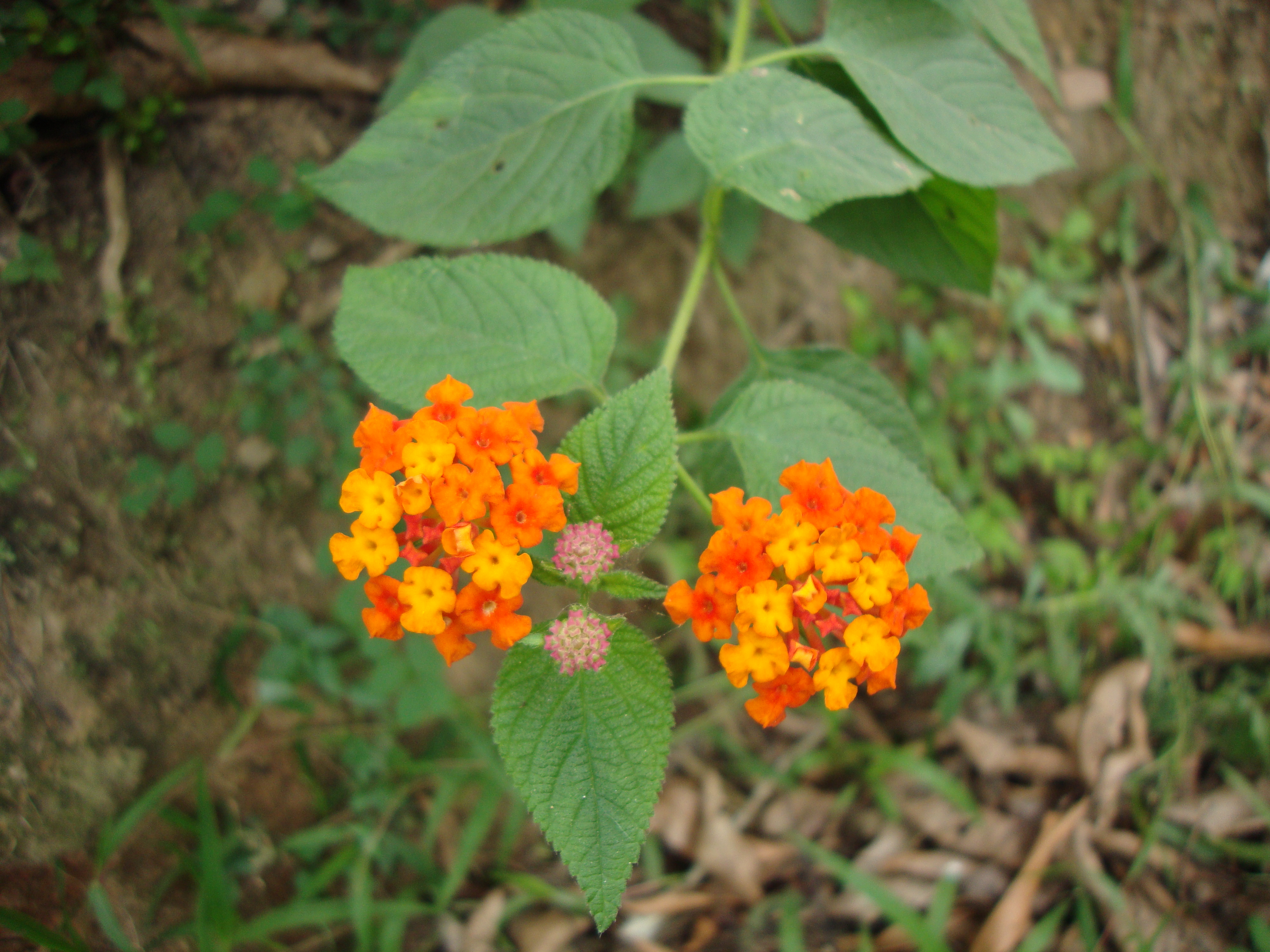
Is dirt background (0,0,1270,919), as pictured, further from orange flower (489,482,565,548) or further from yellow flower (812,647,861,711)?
yellow flower (812,647,861,711)

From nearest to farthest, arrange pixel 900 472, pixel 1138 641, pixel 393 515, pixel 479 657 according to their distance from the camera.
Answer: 1. pixel 393 515
2. pixel 900 472
3. pixel 479 657
4. pixel 1138 641

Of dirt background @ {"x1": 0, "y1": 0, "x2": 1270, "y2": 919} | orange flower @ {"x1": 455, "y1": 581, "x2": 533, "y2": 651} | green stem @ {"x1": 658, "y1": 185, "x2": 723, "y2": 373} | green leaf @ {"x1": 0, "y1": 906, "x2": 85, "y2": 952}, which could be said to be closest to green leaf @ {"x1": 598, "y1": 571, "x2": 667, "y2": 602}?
orange flower @ {"x1": 455, "y1": 581, "x2": 533, "y2": 651}

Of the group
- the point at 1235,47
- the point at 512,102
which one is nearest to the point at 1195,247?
the point at 1235,47

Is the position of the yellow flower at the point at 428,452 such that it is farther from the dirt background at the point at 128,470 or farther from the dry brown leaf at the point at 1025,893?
the dry brown leaf at the point at 1025,893

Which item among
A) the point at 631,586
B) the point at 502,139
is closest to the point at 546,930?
the point at 631,586

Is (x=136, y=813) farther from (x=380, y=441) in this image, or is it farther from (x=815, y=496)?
(x=815, y=496)

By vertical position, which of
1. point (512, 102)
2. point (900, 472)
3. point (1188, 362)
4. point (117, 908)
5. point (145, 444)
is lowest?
point (117, 908)

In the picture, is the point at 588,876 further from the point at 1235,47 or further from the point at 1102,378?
the point at 1235,47

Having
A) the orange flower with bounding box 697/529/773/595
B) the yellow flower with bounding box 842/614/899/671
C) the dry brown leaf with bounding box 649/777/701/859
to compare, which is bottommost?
the dry brown leaf with bounding box 649/777/701/859
